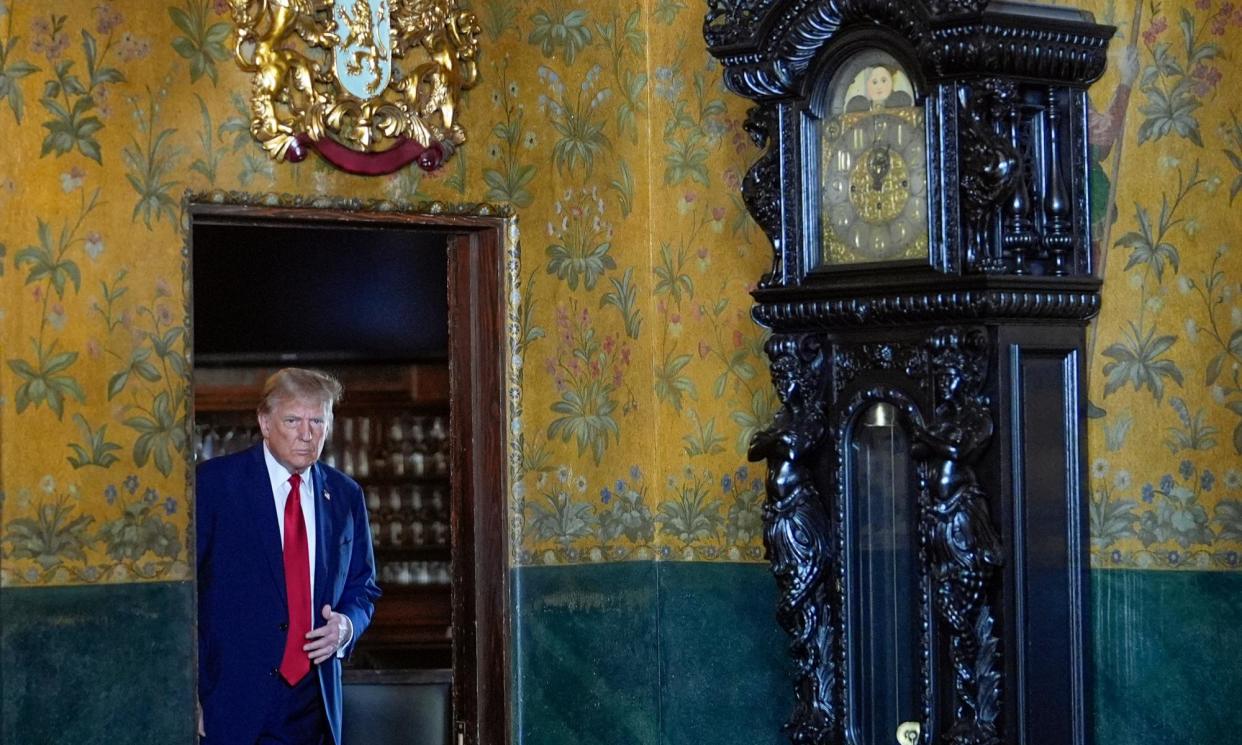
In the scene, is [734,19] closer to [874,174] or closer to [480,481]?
[874,174]

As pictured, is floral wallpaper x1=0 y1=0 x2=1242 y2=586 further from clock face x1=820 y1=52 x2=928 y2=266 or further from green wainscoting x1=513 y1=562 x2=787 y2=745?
clock face x1=820 y1=52 x2=928 y2=266

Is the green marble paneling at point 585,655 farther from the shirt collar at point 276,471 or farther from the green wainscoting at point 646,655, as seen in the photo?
the shirt collar at point 276,471

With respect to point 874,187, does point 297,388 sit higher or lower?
lower

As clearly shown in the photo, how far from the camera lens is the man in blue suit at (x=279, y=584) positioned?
14.9ft

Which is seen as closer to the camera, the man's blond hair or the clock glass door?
the clock glass door

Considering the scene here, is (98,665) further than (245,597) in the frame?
No

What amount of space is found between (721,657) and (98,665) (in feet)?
5.27

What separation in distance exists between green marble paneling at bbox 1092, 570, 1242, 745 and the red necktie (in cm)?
205

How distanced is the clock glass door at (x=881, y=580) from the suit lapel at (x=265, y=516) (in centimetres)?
156

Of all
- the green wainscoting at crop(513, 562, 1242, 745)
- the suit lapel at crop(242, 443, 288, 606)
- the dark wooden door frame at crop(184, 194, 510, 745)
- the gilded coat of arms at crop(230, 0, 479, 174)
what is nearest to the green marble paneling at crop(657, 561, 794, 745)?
the green wainscoting at crop(513, 562, 1242, 745)

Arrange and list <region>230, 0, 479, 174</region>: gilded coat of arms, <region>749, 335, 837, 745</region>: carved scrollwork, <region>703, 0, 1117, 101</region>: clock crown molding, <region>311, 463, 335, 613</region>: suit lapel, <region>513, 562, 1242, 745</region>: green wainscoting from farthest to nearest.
Answer: <region>311, 463, 335, 613</region>: suit lapel
<region>513, 562, 1242, 745</region>: green wainscoting
<region>230, 0, 479, 174</region>: gilded coat of arms
<region>749, 335, 837, 745</region>: carved scrollwork
<region>703, 0, 1117, 101</region>: clock crown molding

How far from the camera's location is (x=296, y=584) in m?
4.79

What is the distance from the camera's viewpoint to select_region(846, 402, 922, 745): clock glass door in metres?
3.84

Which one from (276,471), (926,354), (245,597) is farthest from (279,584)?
(926,354)
